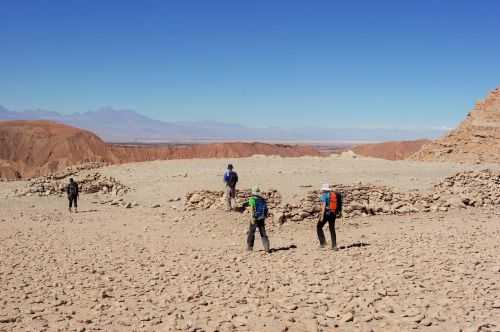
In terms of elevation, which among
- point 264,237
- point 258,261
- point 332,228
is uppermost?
point 332,228

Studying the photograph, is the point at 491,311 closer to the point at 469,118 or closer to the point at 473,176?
the point at 473,176

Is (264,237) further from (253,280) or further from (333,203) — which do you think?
(253,280)

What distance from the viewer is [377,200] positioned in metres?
14.6

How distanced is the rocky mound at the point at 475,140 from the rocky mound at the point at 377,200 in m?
→ 18.7

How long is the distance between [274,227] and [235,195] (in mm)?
2670

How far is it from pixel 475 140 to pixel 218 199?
27.7m

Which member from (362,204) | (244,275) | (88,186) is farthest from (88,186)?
(244,275)

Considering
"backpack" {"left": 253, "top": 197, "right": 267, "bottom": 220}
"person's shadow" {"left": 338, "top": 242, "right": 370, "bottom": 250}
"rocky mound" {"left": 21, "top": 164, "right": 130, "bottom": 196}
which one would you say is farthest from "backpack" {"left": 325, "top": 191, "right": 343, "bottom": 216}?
"rocky mound" {"left": 21, "top": 164, "right": 130, "bottom": 196}

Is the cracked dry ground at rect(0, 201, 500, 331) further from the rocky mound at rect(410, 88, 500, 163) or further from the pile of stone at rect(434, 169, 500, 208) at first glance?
the rocky mound at rect(410, 88, 500, 163)

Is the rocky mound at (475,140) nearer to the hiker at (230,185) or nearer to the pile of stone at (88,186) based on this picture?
the pile of stone at (88,186)

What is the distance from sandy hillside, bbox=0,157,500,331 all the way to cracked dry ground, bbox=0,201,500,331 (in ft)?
0.07

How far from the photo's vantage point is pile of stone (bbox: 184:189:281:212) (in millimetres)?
14091

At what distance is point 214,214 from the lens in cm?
1352

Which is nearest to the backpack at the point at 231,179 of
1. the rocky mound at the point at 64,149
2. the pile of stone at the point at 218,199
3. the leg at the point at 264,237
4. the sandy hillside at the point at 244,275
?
the pile of stone at the point at 218,199
